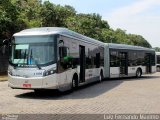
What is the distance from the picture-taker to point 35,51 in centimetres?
1700

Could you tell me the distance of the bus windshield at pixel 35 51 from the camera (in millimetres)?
16859

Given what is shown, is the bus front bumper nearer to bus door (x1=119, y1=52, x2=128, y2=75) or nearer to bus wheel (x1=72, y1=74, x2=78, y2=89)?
bus wheel (x1=72, y1=74, x2=78, y2=89)

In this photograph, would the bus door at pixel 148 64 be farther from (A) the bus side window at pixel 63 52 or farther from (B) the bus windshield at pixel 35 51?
(B) the bus windshield at pixel 35 51

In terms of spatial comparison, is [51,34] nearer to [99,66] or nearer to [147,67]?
[99,66]

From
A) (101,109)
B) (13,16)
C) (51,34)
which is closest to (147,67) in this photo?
(13,16)

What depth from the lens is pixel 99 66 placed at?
92.1 ft

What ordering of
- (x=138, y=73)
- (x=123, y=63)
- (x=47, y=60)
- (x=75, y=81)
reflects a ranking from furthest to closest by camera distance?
(x=138, y=73) → (x=123, y=63) → (x=75, y=81) → (x=47, y=60)

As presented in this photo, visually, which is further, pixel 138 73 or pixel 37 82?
pixel 138 73

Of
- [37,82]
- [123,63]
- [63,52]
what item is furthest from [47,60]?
[123,63]

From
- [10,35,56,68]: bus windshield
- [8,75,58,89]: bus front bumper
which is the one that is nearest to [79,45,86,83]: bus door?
[10,35,56,68]: bus windshield

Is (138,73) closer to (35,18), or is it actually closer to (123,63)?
(123,63)

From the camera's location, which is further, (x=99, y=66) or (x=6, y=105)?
(x=99, y=66)

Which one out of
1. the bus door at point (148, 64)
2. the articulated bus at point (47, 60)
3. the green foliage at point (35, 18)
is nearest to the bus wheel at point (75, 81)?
the articulated bus at point (47, 60)

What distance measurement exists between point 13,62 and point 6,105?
11.2ft
